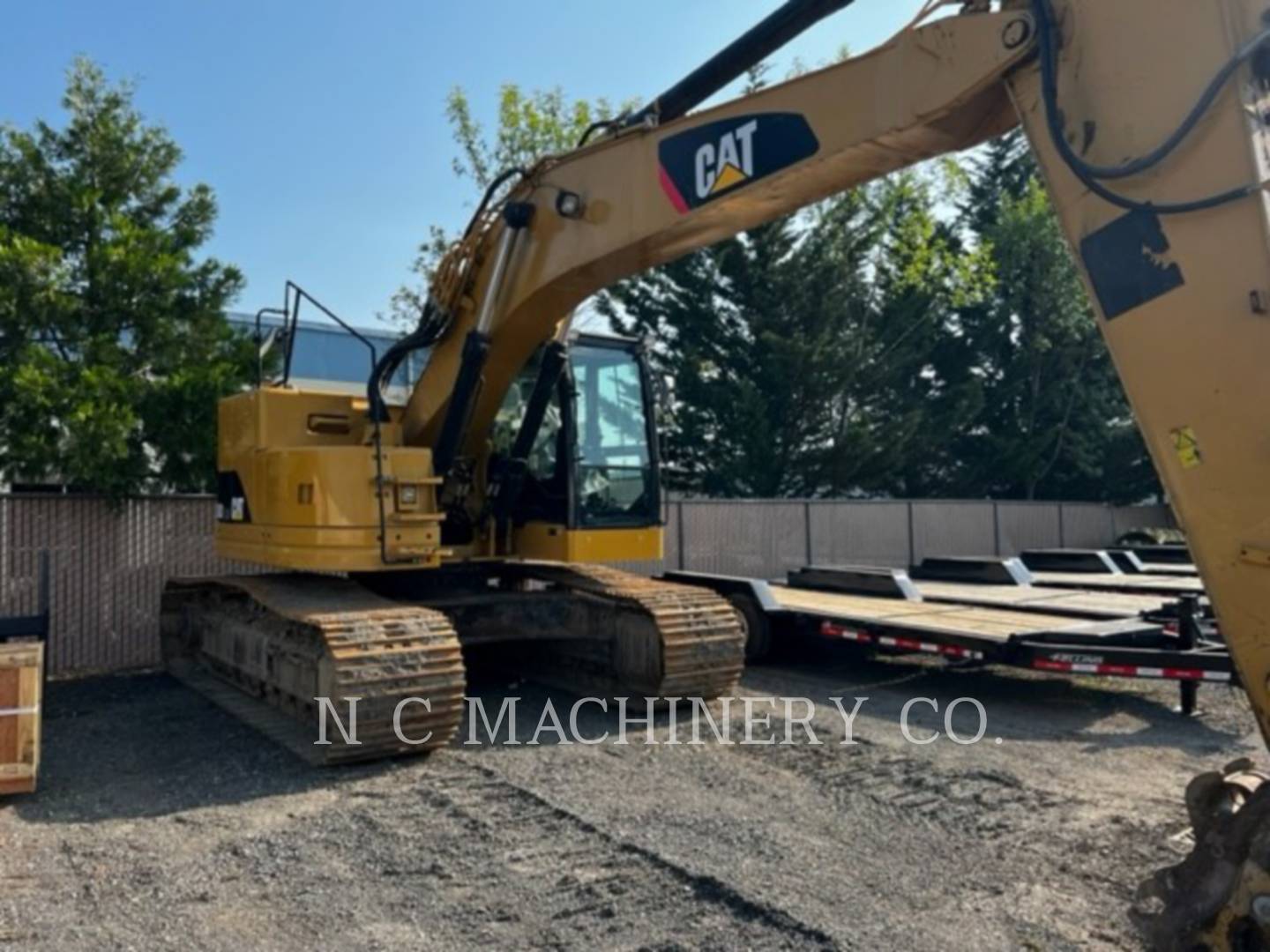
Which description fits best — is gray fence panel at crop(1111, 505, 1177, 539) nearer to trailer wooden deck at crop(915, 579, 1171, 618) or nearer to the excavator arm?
trailer wooden deck at crop(915, 579, 1171, 618)

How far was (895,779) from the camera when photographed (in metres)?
5.66

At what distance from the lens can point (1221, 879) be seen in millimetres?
2865

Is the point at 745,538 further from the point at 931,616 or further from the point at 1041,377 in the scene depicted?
the point at 1041,377

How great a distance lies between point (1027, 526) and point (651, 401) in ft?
49.1

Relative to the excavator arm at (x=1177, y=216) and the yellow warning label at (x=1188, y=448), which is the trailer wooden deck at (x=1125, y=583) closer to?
the excavator arm at (x=1177, y=216)

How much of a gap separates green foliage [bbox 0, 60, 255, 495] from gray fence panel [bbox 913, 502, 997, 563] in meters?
12.0

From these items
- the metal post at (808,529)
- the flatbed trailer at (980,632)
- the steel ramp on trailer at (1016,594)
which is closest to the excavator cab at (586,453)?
the flatbed trailer at (980,632)

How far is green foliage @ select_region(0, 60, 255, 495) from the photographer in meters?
8.94

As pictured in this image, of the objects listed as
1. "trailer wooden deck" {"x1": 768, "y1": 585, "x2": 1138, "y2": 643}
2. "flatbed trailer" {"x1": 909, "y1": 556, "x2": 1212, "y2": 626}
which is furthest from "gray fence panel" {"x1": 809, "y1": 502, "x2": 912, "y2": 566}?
"trailer wooden deck" {"x1": 768, "y1": 585, "x2": 1138, "y2": 643}

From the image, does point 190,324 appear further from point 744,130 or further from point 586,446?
point 744,130

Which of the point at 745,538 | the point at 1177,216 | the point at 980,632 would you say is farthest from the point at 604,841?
the point at 745,538

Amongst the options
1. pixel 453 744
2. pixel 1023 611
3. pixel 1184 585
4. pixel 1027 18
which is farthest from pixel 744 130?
pixel 1184 585

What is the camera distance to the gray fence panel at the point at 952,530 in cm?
1830

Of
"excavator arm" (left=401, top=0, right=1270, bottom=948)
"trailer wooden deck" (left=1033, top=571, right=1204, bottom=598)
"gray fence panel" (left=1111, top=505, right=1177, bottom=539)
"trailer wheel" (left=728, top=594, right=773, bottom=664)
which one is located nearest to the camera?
"excavator arm" (left=401, top=0, right=1270, bottom=948)
